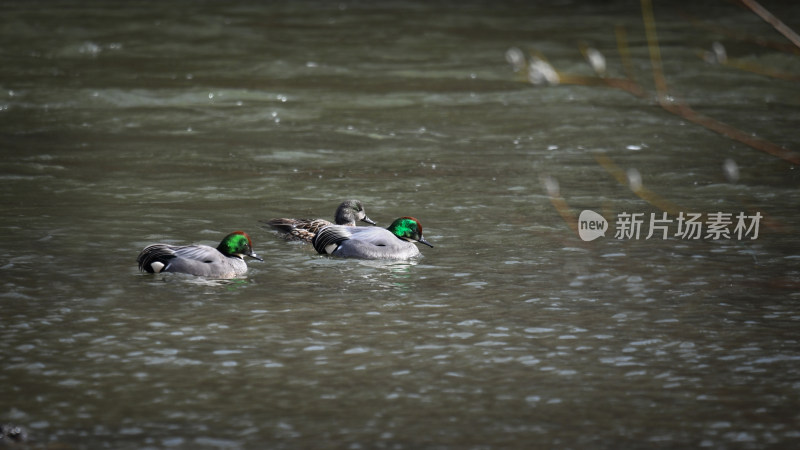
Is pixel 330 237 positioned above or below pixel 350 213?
below

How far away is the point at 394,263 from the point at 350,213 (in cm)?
95

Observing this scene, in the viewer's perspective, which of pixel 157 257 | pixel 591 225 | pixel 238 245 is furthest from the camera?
pixel 591 225

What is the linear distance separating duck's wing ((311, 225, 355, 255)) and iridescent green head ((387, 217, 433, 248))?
36 centimetres

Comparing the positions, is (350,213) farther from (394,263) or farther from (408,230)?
(394,263)

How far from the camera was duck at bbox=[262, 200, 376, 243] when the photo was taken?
10.0m

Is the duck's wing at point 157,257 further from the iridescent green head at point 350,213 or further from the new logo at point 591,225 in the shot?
the new logo at point 591,225

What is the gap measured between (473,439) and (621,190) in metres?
6.60

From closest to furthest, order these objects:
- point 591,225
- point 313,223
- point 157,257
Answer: point 157,257, point 313,223, point 591,225

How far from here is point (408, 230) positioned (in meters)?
9.71

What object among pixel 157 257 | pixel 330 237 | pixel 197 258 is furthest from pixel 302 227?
pixel 157 257

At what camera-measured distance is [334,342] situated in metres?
7.55

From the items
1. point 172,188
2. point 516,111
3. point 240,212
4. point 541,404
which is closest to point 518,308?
point 541,404

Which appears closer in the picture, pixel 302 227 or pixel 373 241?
pixel 373 241

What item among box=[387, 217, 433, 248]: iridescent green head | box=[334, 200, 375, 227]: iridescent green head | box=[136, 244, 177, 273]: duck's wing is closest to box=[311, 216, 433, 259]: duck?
box=[387, 217, 433, 248]: iridescent green head
